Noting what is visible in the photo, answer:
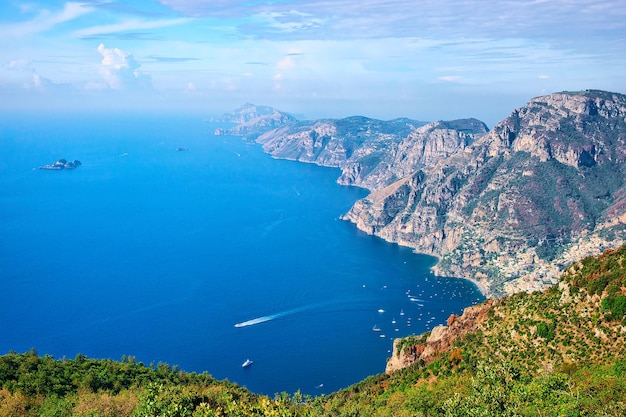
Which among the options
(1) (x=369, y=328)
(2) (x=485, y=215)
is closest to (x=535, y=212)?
(2) (x=485, y=215)

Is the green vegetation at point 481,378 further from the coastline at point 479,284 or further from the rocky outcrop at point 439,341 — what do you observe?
the coastline at point 479,284

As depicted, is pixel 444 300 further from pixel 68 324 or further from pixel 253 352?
pixel 68 324

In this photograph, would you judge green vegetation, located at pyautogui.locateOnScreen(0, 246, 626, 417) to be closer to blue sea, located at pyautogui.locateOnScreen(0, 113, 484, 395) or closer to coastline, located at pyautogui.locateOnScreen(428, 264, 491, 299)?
blue sea, located at pyautogui.locateOnScreen(0, 113, 484, 395)

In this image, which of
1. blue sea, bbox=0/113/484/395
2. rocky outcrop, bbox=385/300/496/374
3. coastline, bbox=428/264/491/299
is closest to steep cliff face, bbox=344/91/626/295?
coastline, bbox=428/264/491/299

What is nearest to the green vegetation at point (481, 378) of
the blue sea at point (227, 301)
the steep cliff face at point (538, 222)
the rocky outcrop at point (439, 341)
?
the rocky outcrop at point (439, 341)

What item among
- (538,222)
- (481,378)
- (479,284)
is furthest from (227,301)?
(481,378)
